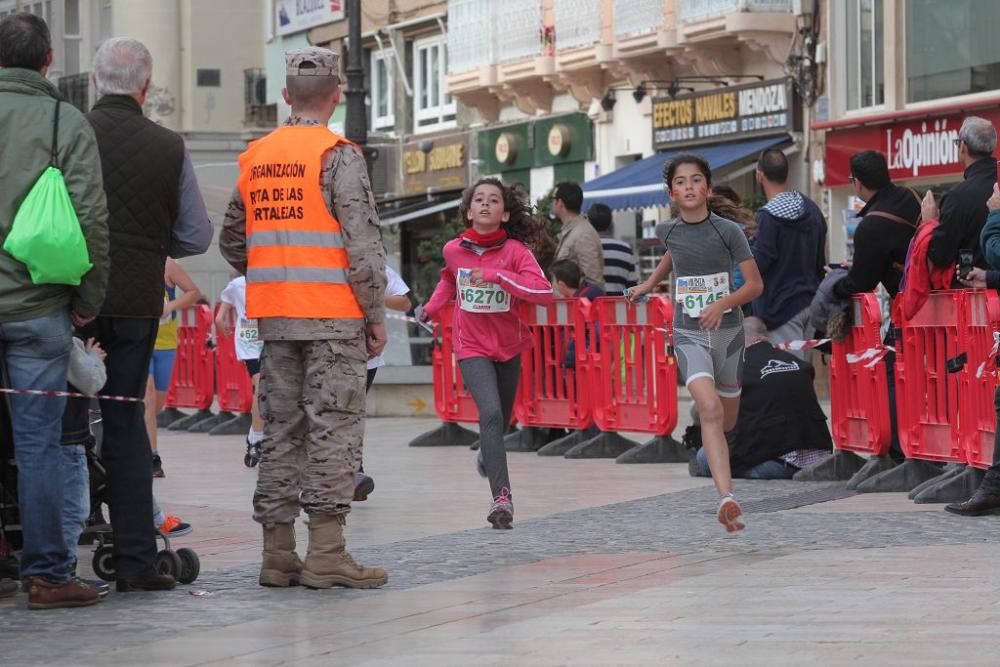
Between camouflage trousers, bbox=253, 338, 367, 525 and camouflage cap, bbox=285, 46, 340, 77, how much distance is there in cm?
102

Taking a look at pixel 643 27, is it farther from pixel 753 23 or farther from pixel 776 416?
pixel 776 416

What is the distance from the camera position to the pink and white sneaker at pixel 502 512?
10.4m

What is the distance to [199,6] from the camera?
4925 centimetres

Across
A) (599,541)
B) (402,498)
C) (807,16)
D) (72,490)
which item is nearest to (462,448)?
(402,498)

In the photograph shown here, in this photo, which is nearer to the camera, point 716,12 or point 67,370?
point 67,370

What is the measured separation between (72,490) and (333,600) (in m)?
1.04

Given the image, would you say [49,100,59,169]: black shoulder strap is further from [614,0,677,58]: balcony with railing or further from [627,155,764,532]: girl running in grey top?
[614,0,677,58]: balcony with railing

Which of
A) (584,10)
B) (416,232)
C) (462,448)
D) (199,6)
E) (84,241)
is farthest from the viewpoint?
(199,6)

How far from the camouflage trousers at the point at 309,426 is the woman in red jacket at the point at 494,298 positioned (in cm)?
214

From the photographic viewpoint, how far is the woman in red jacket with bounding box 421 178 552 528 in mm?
10680

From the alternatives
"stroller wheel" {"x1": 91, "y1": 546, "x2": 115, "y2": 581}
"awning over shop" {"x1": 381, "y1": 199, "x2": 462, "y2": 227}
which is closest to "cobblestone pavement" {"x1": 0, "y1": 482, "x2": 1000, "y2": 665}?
"stroller wheel" {"x1": 91, "y1": 546, "x2": 115, "y2": 581}

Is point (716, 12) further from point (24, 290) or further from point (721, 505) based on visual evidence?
point (24, 290)

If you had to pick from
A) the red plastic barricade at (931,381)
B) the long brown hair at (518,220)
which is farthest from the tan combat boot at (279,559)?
the red plastic barricade at (931,381)

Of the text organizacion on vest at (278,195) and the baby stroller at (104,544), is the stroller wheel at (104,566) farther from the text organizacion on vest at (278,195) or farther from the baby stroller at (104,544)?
the text organizacion on vest at (278,195)
